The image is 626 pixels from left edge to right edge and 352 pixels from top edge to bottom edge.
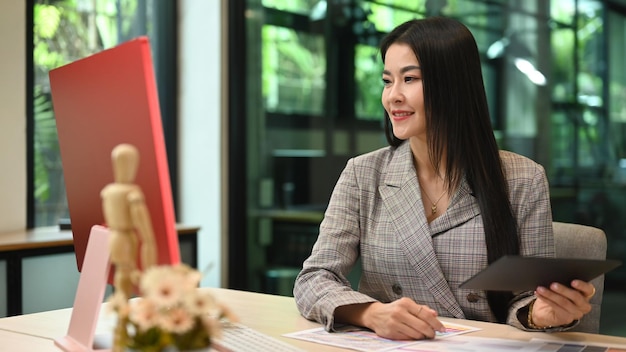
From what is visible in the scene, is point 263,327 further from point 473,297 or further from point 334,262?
point 473,297

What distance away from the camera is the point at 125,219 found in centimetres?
96

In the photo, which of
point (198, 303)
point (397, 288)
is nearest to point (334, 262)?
point (397, 288)

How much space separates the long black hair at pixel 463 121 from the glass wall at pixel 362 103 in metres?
1.51

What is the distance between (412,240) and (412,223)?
0.05 metres

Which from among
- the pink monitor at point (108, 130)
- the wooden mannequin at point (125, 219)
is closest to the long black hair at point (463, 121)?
the pink monitor at point (108, 130)

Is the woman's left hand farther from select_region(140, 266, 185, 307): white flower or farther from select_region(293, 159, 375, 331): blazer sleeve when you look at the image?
select_region(140, 266, 185, 307): white flower

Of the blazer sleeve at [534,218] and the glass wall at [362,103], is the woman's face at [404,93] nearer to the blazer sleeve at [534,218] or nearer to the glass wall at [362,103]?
the blazer sleeve at [534,218]

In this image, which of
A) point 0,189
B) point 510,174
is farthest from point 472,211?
point 0,189

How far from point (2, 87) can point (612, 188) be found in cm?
263

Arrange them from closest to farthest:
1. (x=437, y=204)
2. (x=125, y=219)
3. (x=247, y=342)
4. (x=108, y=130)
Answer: (x=125, y=219)
(x=108, y=130)
(x=247, y=342)
(x=437, y=204)

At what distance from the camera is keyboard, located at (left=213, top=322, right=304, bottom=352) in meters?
1.43

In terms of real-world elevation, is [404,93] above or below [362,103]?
below

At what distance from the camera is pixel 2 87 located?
3.47 metres

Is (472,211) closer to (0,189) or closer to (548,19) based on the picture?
(548,19)
